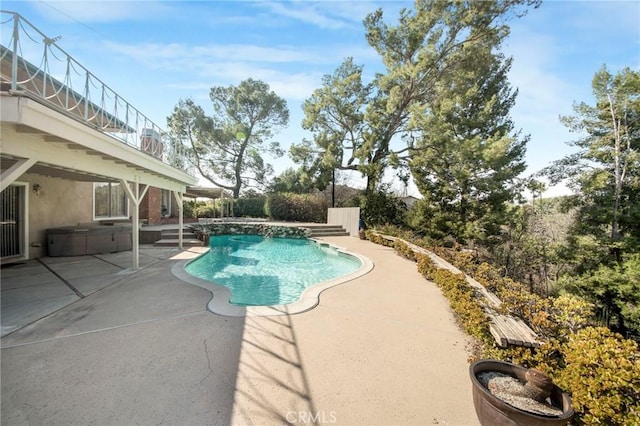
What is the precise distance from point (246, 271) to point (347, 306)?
4342mm

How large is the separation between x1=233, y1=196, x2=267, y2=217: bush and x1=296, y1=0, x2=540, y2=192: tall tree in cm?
712

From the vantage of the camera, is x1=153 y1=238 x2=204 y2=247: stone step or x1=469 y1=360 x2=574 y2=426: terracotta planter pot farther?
x1=153 y1=238 x2=204 y2=247: stone step

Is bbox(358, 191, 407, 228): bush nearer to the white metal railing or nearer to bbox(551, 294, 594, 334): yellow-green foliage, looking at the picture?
the white metal railing

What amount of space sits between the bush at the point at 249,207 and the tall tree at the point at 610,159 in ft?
66.8

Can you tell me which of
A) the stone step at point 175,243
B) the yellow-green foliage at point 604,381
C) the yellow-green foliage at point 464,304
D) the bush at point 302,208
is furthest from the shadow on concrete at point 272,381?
the bush at point 302,208

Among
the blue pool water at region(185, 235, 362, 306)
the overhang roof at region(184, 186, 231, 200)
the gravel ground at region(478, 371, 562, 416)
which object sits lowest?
the blue pool water at region(185, 235, 362, 306)

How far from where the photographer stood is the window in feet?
35.7

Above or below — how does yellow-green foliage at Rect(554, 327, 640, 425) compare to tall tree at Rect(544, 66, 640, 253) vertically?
below

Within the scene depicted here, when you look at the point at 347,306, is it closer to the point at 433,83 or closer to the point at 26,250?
the point at 26,250

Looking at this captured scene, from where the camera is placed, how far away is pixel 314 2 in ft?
22.7

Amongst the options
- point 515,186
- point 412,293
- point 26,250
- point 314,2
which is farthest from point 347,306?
point 515,186

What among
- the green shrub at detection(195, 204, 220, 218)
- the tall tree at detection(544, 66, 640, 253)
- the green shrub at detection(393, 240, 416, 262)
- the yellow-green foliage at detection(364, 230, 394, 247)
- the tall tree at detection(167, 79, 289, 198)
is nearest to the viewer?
the green shrub at detection(393, 240, 416, 262)

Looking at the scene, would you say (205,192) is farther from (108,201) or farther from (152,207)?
(108,201)

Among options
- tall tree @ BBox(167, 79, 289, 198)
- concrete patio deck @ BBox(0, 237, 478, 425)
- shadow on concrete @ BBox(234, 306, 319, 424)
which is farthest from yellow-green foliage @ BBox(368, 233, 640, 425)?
tall tree @ BBox(167, 79, 289, 198)
